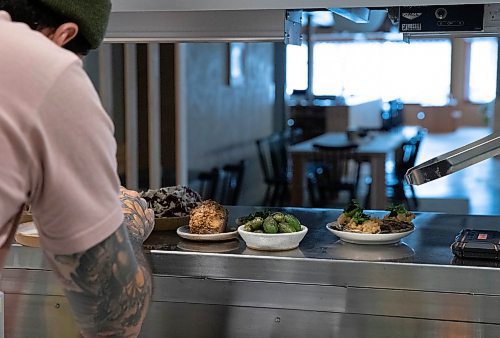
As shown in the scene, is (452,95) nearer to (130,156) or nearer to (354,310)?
(130,156)

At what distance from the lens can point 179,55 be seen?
5.75 meters

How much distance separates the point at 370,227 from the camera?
2244mm

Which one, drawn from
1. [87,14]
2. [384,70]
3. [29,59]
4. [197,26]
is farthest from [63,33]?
[384,70]

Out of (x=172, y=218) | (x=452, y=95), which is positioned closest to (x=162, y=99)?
(x=172, y=218)

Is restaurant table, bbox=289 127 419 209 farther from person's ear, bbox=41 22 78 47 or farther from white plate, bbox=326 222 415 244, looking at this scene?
person's ear, bbox=41 22 78 47

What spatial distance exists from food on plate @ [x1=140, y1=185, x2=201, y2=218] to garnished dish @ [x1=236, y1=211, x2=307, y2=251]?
0.35 m

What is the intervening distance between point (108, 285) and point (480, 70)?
19.4 m

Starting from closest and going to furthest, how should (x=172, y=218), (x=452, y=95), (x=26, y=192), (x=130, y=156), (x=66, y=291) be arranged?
(x=26, y=192) < (x=66, y=291) < (x=172, y=218) < (x=130, y=156) < (x=452, y=95)

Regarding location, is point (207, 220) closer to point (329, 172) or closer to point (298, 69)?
point (329, 172)

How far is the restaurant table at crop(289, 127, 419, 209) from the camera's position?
267 inches

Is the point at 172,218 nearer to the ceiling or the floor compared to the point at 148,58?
nearer to the floor

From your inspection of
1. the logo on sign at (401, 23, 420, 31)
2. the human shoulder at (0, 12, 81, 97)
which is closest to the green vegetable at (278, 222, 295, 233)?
the logo on sign at (401, 23, 420, 31)

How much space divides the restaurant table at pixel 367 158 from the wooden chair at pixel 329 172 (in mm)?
76

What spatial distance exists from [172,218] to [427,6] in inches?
39.1
